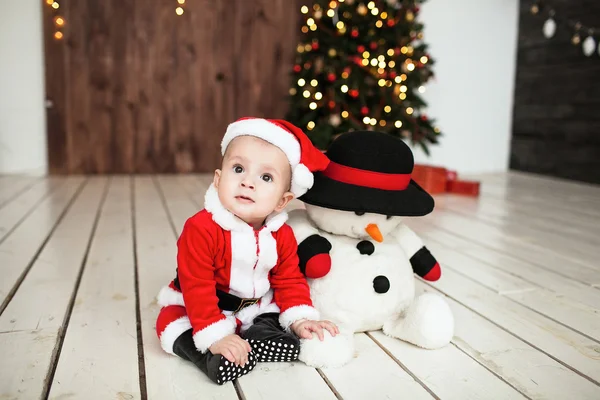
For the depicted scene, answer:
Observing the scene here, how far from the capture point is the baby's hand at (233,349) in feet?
3.44

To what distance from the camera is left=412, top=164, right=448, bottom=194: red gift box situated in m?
3.43

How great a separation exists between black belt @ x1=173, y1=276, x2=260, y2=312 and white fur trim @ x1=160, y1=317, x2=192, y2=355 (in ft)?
0.26

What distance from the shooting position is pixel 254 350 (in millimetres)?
1124

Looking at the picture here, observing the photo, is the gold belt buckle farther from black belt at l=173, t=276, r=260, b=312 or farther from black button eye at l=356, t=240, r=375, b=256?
black button eye at l=356, t=240, r=375, b=256

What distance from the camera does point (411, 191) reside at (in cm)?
130

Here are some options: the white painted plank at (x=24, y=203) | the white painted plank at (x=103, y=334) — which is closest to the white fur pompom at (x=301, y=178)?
the white painted plank at (x=103, y=334)

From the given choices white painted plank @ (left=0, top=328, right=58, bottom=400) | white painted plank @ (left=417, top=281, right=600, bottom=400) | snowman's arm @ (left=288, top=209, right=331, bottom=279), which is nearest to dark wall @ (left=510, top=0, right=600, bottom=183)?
white painted plank @ (left=417, top=281, right=600, bottom=400)

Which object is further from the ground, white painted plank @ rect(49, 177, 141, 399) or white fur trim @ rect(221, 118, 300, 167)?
white fur trim @ rect(221, 118, 300, 167)

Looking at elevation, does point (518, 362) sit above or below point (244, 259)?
below

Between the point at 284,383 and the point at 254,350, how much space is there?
10 centimetres

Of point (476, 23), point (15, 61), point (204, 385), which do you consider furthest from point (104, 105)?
point (204, 385)

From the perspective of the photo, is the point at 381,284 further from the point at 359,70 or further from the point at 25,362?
the point at 359,70

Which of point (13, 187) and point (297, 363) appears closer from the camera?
point (297, 363)

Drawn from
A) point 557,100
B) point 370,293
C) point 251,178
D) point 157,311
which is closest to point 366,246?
point 370,293
